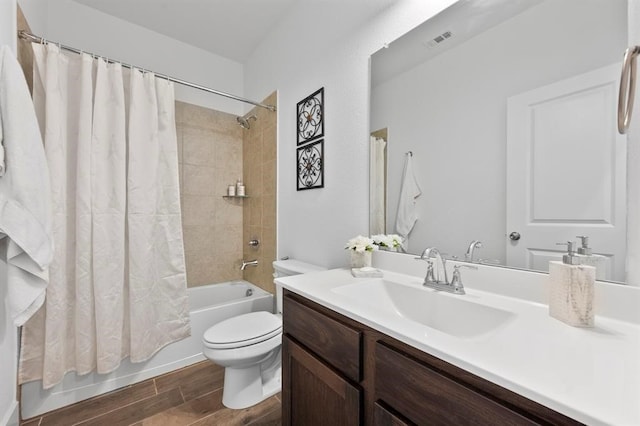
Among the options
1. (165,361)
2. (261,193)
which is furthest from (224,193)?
(165,361)

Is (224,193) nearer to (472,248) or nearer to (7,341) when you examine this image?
(7,341)

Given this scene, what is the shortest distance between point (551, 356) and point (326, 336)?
557 millimetres

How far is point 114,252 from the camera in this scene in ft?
5.11

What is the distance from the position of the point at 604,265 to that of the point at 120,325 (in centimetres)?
225

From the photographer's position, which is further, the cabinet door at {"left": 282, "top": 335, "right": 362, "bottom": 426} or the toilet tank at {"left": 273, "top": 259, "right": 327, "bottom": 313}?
the toilet tank at {"left": 273, "top": 259, "right": 327, "bottom": 313}

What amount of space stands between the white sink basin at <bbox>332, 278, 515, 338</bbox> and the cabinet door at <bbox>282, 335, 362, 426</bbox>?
0.25 meters

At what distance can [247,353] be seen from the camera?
4.50 ft

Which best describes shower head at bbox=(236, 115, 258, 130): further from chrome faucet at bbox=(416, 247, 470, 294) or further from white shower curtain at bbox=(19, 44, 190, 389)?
chrome faucet at bbox=(416, 247, 470, 294)

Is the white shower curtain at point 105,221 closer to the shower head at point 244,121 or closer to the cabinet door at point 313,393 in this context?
the shower head at point 244,121

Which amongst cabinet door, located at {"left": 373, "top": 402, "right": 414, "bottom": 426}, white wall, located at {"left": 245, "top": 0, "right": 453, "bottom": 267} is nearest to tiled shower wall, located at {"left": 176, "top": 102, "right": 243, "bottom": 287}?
white wall, located at {"left": 245, "top": 0, "right": 453, "bottom": 267}

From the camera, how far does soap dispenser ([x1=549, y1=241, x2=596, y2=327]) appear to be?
623 millimetres

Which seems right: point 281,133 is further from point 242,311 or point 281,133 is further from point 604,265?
point 604,265

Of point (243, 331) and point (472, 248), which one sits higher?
point (472, 248)

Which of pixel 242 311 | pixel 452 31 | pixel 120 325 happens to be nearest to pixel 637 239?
pixel 452 31
